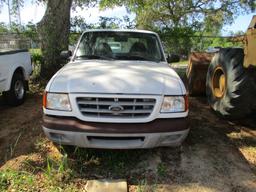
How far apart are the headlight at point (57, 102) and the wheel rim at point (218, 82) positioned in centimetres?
317

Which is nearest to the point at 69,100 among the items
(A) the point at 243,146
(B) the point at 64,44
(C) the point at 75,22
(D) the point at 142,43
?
(D) the point at 142,43

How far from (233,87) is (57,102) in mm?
2708

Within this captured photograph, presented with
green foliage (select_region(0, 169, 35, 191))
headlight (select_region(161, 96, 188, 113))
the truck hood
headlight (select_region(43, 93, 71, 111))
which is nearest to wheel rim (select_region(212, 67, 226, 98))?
the truck hood

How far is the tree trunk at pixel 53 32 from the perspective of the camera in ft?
29.0

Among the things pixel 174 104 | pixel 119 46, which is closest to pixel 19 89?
pixel 119 46

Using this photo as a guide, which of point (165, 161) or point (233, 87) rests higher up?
point (233, 87)

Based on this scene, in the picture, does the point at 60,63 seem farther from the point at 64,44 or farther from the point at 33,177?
the point at 33,177

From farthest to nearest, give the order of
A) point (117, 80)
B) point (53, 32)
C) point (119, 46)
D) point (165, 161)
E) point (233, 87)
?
point (53, 32) < point (119, 46) < point (233, 87) < point (165, 161) < point (117, 80)

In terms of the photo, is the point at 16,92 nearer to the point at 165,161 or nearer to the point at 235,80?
the point at 165,161

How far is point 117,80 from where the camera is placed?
4184 millimetres

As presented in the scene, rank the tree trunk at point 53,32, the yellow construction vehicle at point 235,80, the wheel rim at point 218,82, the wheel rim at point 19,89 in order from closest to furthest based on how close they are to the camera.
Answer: the yellow construction vehicle at point 235,80, the wheel rim at point 218,82, the wheel rim at point 19,89, the tree trunk at point 53,32

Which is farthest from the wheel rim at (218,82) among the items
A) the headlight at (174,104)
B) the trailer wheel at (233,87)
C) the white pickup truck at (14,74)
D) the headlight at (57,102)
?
the white pickup truck at (14,74)

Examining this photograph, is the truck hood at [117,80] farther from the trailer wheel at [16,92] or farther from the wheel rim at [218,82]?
the trailer wheel at [16,92]

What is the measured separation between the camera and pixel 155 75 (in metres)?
4.44
